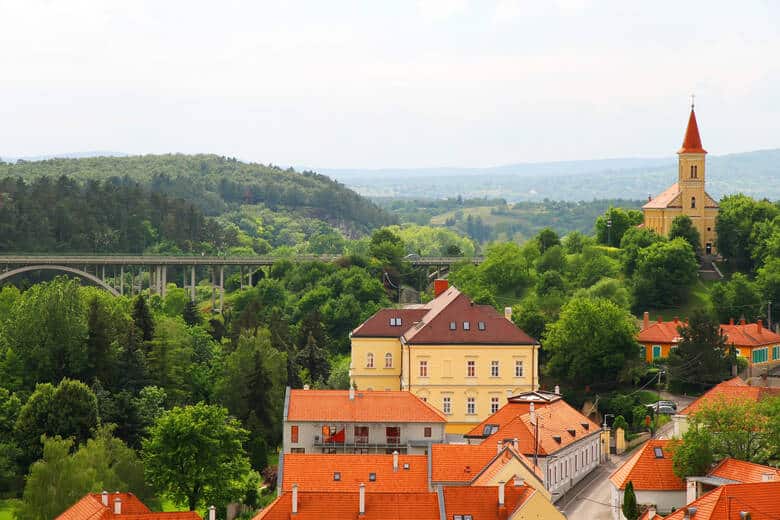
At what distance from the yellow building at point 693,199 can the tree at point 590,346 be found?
32445 mm

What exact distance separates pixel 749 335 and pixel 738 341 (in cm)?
150

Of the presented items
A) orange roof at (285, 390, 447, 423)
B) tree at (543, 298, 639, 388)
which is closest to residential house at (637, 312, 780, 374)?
tree at (543, 298, 639, 388)

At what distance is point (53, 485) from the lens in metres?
66.2

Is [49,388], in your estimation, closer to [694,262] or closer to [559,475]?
[559,475]

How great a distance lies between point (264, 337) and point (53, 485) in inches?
1185

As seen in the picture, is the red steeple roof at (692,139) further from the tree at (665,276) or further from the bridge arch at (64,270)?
the bridge arch at (64,270)

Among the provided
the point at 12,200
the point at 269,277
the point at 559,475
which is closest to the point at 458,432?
the point at 559,475

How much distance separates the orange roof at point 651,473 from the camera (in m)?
66.3

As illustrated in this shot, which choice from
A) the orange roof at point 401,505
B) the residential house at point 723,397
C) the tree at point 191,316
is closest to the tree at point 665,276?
the tree at point 191,316

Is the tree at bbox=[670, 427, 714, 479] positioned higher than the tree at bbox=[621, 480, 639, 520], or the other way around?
the tree at bbox=[670, 427, 714, 479]

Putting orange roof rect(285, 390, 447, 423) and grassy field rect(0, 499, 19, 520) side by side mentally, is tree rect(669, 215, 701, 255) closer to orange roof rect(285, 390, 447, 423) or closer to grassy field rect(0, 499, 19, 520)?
orange roof rect(285, 390, 447, 423)

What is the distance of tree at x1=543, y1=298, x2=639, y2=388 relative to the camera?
95.3 m

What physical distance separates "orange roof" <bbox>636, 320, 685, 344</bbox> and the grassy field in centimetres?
4361

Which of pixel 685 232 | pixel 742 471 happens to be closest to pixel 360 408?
pixel 742 471
